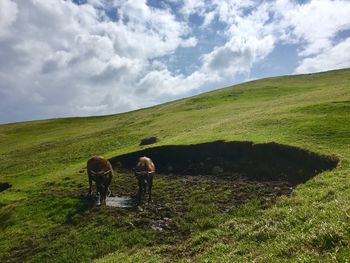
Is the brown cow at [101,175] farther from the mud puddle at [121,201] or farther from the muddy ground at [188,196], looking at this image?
the muddy ground at [188,196]

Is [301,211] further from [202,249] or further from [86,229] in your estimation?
[86,229]

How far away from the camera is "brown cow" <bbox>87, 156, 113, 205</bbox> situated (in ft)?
91.8

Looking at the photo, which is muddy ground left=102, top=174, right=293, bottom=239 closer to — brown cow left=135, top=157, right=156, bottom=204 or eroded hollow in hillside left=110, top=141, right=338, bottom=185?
brown cow left=135, top=157, right=156, bottom=204

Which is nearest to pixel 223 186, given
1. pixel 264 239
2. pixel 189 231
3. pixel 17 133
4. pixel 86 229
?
pixel 189 231

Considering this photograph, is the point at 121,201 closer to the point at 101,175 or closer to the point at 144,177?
the point at 101,175

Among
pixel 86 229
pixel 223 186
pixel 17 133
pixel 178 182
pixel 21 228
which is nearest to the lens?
pixel 86 229

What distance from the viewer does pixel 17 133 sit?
111875mm

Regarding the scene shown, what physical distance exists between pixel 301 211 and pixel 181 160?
23.4 m

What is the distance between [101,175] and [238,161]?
13.2 meters

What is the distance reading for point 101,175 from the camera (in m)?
28.4

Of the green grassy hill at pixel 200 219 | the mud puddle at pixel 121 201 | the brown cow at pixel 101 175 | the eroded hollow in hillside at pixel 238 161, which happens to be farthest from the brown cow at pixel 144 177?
the eroded hollow in hillside at pixel 238 161

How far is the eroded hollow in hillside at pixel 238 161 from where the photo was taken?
1141 inches

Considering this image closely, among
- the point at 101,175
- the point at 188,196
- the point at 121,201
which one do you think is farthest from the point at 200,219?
the point at 101,175

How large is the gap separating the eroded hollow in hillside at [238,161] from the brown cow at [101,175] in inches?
309
